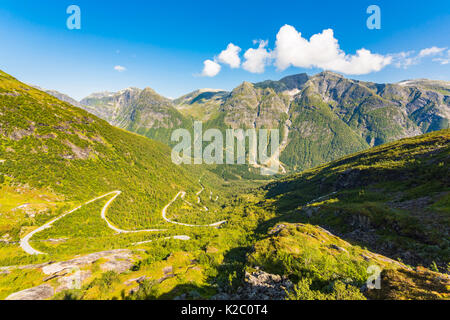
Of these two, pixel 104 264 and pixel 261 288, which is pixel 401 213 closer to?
pixel 261 288

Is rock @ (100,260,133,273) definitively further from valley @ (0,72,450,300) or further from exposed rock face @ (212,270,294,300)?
exposed rock face @ (212,270,294,300)

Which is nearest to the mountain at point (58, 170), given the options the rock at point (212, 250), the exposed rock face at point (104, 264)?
the exposed rock face at point (104, 264)

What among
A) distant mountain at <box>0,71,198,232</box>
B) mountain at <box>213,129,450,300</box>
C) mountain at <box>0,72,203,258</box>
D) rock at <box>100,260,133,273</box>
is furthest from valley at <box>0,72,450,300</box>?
distant mountain at <box>0,71,198,232</box>

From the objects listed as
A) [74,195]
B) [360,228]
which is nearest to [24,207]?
[74,195]

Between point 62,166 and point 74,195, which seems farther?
point 62,166

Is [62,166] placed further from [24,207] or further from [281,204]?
[281,204]

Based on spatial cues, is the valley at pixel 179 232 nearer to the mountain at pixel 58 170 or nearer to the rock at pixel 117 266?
the rock at pixel 117 266
